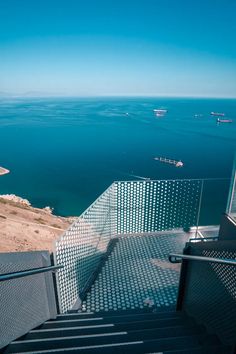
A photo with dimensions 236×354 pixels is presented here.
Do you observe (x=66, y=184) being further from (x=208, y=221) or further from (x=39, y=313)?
(x=39, y=313)

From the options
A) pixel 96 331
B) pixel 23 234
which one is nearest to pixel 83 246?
pixel 96 331

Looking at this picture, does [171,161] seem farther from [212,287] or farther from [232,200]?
[212,287]

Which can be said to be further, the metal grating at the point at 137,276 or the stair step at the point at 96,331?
the metal grating at the point at 137,276

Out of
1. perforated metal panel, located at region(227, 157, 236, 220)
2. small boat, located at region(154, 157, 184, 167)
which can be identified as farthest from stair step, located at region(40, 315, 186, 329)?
small boat, located at region(154, 157, 184, 167)

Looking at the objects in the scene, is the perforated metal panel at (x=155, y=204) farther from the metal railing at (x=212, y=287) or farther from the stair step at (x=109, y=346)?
the stair step at (x=109, y=346)

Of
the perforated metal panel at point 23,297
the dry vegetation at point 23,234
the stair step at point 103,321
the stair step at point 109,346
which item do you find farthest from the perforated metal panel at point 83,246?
the dry vegetation at point 23,234

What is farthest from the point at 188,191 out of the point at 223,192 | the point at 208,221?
the point at 223,192

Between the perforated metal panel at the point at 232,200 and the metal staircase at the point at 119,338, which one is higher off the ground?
the perforated metal panel at the point at 232,200
